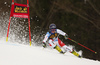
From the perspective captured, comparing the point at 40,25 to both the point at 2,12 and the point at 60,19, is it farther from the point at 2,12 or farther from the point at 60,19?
the point at 2,12

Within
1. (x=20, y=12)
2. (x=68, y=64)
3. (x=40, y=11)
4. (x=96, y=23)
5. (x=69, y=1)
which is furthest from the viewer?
(x=40, y=11)

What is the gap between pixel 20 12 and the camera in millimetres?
6609

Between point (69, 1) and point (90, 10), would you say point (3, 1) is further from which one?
point (90, 10)

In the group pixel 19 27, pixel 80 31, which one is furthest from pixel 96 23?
pixel 19 27

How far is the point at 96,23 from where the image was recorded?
12367mm

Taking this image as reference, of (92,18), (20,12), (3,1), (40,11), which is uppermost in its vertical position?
(3,1)

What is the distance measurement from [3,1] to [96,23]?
25.8ft

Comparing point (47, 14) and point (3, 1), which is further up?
point (3, 1)

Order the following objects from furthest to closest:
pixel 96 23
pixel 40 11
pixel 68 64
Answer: pixel 40 11
pixel 96 23
pixel 68 64

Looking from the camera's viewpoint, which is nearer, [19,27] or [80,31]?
[80,31]

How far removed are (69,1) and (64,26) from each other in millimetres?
1970

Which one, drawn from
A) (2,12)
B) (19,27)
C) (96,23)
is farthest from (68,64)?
(2,12)

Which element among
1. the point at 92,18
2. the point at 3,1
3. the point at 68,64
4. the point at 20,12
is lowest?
the point at 68,64

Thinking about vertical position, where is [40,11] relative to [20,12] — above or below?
above
